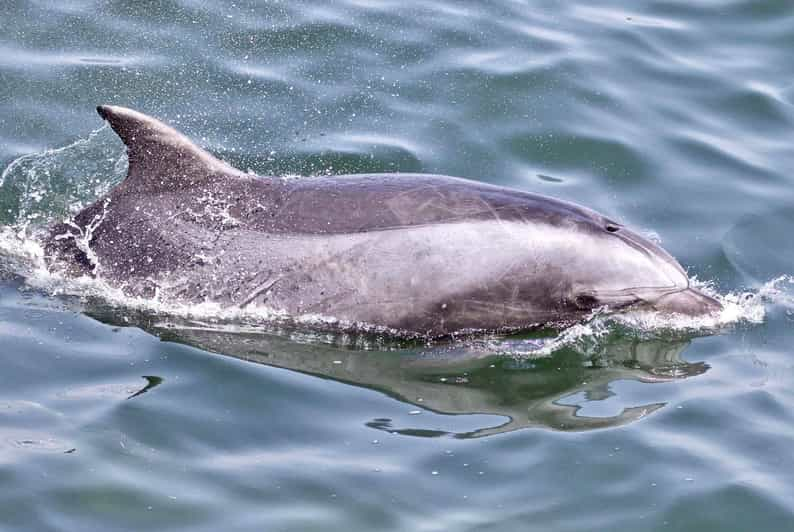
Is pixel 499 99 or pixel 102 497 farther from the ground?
pixel 499 99

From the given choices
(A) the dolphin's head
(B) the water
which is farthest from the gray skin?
(B) the water

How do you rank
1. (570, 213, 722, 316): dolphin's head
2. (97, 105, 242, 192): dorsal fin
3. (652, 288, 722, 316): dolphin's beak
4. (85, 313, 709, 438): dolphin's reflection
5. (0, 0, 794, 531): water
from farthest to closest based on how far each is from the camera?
(652, 288, 722, 316): dolphin's beak → (570, 213, 722, 316): dolphin's head → (97, 105, 242, 192): dorsal fin → (85, 313, 709, 438): dolphin's reflection → (0, 0, 794, 531): water

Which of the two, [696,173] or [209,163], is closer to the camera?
[209,163]

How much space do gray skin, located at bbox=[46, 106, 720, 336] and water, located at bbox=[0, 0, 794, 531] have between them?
213 millimetres

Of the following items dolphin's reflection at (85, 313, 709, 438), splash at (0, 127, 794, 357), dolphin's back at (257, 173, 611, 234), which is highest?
dolphin's back at (257, 173, 611, 234)

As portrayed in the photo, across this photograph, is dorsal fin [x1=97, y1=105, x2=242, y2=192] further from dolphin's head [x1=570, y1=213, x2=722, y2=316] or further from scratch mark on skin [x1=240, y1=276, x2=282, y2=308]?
dolphin's head [x1=570, y1=213, x2=722, y2=316]

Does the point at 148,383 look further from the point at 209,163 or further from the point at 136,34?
the point at 136,34

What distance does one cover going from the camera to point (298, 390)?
965 centimetres

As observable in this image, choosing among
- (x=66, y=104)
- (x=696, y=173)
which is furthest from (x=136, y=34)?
(x=696, y=173)

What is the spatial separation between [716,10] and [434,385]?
373 inches

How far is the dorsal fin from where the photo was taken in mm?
10172

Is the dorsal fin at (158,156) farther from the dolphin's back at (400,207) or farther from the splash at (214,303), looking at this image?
the dolphin's back at (400,207)

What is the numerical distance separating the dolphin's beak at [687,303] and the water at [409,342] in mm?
136

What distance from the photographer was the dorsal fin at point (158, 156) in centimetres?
1017
